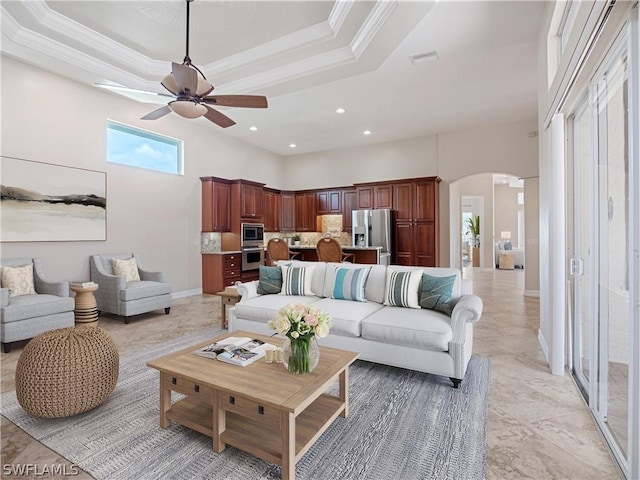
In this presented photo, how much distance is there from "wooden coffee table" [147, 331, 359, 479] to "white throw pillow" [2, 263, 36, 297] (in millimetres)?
3059

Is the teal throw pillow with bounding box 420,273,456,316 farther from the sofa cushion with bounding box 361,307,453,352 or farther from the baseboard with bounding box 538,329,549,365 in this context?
the baseboard with bounding box 538,329,549,365

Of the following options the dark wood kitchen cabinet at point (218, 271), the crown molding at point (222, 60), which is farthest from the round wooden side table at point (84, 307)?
the crown molding at point (222, 60)

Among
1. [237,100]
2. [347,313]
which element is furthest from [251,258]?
[347,313]

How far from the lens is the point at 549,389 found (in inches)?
100

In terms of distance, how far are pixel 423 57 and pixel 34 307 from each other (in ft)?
17.3

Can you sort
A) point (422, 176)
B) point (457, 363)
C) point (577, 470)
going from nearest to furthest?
point (577, 470) < point (457, 363) < point (422, 176)

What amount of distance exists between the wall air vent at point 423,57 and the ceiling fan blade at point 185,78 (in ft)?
8.65

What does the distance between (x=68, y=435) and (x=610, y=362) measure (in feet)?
10.8

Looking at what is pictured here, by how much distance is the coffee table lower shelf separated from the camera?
168 centimetres

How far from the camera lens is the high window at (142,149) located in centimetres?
521

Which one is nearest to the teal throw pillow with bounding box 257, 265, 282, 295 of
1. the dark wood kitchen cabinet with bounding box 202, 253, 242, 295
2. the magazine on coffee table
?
the magazine on coffee table

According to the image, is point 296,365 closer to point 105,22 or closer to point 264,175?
point 105,22

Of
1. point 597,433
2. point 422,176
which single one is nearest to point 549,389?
point 597,433

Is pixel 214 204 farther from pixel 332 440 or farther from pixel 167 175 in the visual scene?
pixel 332 440
